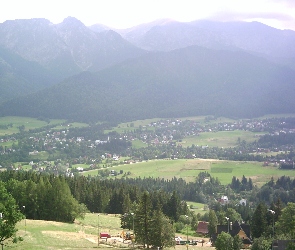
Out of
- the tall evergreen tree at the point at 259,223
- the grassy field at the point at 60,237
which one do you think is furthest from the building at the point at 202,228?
the grassy field at the point at 60,237

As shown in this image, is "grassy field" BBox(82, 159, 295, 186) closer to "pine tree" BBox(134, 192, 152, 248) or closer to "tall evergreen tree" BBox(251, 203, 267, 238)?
"tall evergreen tree" BBox(251, 203, 267, 238)

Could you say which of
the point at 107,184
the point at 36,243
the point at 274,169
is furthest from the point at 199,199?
the point at 36,243

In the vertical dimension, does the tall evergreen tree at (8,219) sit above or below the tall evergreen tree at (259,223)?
above

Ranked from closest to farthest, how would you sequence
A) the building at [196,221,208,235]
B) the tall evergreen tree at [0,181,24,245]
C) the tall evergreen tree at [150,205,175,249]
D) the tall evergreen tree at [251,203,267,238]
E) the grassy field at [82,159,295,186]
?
the tall evergreen tree at [0,181,24,245], the tall evergreen tree at [150,205,175,249], the tall evergreen tree at [251,203,267,238], the building at [196,221,208,235], the grassy field at [82,159,295,186]

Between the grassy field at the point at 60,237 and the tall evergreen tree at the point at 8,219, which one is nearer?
the tall evergreen tree at the point at 8,219

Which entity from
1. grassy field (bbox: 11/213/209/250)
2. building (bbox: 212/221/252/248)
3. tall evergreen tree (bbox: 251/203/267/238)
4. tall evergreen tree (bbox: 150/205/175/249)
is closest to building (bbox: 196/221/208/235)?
building (bbox: 212/221/252/248)

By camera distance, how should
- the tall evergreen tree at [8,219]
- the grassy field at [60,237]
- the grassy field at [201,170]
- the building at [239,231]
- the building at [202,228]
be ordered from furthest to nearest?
the grassy field at [201,170]
the building at [202,228]
the building at [239,231]
the grassy field at [60,237]
the tall evergreen tree at [8,219]

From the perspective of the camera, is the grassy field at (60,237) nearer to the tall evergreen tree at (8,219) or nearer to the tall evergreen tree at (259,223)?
the tall evergreen tree at (8,219)

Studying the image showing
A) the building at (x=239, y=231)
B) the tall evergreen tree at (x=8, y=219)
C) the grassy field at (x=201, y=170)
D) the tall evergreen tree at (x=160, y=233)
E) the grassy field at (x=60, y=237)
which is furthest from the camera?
the grassy field at (x=201, y=170)

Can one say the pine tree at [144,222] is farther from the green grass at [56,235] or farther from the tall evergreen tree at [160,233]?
the green grass at [56,235]

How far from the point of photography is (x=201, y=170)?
15300 centimetres

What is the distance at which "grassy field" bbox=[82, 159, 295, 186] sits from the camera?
469 ft

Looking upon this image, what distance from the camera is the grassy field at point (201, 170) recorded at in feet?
469

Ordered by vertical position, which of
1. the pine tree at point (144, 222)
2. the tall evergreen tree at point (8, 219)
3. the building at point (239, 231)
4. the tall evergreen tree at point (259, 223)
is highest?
the tall evergreen tree at point (8, 219)
